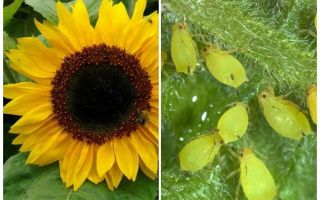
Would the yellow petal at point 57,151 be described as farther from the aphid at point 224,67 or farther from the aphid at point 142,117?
the aphid at point 224,67

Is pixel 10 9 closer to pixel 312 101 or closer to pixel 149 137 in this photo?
pixel 149 137

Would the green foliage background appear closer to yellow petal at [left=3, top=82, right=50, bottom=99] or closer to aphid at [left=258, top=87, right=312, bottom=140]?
aphid at [left=258, top=87, right=312, bottom=140]

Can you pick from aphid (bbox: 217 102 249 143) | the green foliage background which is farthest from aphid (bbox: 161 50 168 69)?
aphid (bbox: 217 102 249 143)

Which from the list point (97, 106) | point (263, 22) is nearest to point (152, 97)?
point (97, 106)

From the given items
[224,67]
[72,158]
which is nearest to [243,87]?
[224,67]

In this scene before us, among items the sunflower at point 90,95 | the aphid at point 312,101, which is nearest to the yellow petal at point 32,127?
the sunflower at point 90,95

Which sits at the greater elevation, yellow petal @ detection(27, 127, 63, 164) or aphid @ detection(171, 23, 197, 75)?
aphid @ detection(171, 23, 197, 75)

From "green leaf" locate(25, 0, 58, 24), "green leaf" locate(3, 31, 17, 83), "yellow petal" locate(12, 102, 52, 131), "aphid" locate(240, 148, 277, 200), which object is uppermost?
"green leaf" locate(25, 0, 58, 24)

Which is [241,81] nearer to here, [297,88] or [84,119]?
[297,88]
